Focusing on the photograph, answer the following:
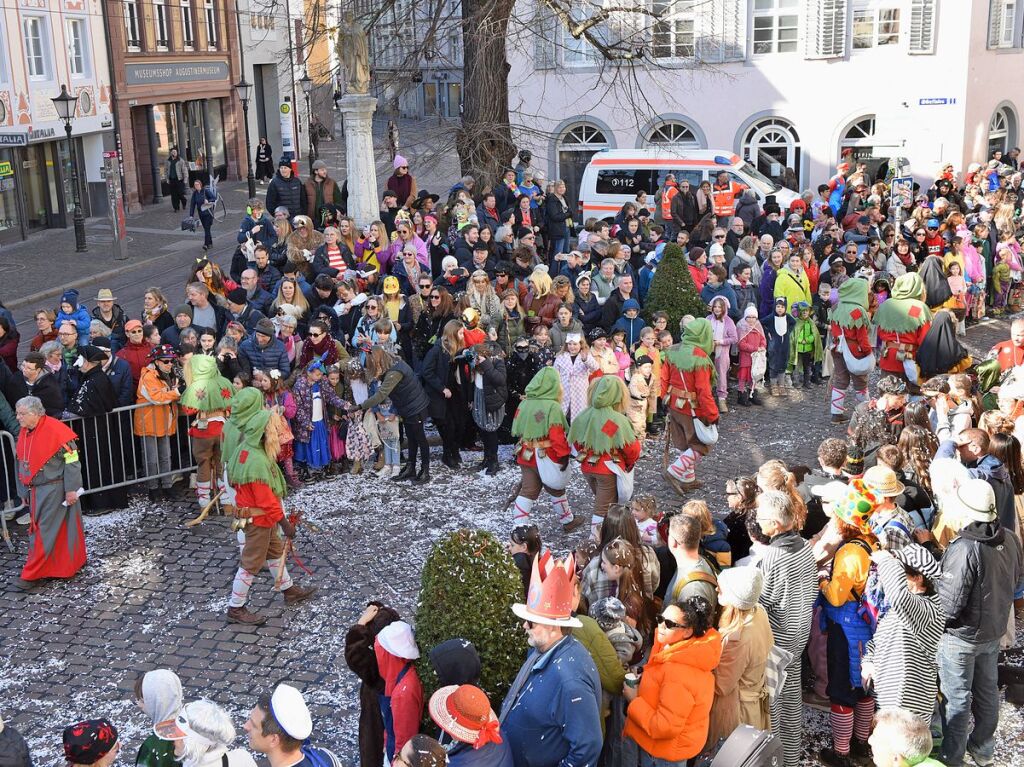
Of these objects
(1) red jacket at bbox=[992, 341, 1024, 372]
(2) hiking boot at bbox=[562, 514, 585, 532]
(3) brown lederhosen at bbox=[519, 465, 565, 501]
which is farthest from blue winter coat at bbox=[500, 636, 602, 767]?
(1) red jacket at bbox=[992, 341, 1024, 372]

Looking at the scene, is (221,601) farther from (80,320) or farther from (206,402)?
(80,320)

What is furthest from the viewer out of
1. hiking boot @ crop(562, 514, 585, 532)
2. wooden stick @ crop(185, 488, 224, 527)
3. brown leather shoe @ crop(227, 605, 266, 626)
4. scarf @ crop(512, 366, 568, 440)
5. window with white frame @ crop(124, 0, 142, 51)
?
window with white frame @ crop(124, 0, 142, 51)

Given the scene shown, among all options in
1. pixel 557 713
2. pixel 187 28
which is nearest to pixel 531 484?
pixel 557 713

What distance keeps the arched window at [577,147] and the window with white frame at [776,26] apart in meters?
4.73

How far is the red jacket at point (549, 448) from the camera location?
1003 centimetres

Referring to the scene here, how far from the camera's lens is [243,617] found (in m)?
8.68

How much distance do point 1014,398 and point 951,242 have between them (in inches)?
295

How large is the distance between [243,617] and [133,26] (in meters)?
28.6

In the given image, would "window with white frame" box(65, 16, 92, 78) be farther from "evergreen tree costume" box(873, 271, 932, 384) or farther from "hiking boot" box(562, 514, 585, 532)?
"hiking boot" box(562, 514, 585, 532)

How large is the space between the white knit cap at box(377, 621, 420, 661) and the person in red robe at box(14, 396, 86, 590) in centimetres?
458

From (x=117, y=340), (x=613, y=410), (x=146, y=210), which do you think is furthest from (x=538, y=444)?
(x=146, y=210)

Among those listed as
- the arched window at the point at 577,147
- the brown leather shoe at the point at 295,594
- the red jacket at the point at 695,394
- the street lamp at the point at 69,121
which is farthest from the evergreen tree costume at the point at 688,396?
the arched window at the point at 577,147

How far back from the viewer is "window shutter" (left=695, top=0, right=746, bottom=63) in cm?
2947

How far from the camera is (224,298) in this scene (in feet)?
44.1
